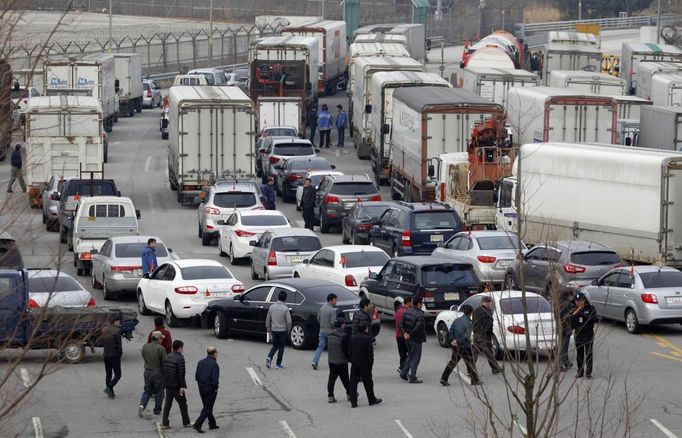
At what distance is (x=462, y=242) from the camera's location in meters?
31.4

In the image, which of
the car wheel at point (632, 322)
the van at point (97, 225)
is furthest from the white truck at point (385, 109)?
the car wheel at point (632, 322)

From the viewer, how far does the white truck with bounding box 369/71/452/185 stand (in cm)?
4825

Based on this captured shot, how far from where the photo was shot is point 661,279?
26.5m

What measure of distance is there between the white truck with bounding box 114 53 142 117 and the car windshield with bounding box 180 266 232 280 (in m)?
41.1

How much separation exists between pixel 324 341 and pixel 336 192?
1705cm

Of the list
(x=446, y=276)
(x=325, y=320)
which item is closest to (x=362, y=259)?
(x=446, y=276)

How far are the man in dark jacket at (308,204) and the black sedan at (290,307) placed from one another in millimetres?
14078

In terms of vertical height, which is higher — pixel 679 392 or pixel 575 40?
pixel 575 40

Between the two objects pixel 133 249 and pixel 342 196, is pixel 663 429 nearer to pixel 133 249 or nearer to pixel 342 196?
pixel 133 249

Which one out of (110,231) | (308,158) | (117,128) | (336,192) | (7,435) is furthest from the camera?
(117,128)

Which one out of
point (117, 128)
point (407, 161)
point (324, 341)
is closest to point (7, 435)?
point (324, 341)

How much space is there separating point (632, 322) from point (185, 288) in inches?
313

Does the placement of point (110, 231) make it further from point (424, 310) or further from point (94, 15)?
point (94, 15)

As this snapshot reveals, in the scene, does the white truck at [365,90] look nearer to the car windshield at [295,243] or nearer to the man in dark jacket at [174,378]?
the car windshield at [295,243]
